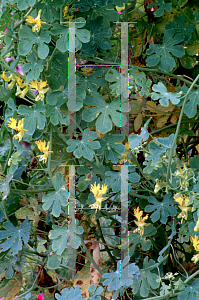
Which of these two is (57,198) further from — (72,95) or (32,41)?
(32,41)

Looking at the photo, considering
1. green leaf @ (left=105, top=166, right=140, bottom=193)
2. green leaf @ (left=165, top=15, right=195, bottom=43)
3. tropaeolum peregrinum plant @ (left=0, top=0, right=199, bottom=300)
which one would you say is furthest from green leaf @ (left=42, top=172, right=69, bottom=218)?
green leaf @ (left=165, top=15, right=195, bottom=43)

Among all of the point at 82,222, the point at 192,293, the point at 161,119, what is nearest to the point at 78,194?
the point at 82,222

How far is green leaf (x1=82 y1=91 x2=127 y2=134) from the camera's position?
0.98 m

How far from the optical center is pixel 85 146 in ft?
3.21

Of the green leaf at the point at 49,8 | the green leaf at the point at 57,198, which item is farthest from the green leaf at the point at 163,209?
the green leaf at the point at 49,8

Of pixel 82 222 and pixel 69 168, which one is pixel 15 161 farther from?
pixel 82 222

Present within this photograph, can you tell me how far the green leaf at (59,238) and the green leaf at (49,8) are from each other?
1.96 feet

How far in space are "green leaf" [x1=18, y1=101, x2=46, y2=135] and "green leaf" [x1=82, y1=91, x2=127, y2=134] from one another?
0.12m

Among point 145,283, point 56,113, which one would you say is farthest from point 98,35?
point 145,283

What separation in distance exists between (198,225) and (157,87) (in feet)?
1.11

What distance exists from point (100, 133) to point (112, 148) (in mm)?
61

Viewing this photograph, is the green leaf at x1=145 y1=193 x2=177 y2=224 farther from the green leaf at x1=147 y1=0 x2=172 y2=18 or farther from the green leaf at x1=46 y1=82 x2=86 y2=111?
the green leaf at x1=147 y1=0 x2=172 y2=18

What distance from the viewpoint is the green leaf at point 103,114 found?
3.21 ft

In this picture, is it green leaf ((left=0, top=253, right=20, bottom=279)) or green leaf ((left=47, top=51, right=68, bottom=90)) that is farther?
green leaf ((left=0, top=253, right=20, bottom=279))
